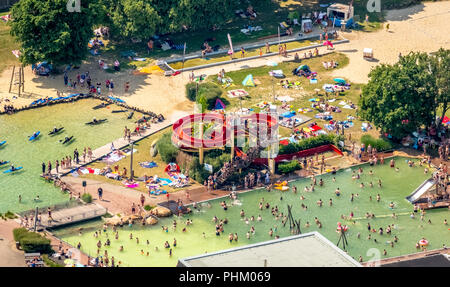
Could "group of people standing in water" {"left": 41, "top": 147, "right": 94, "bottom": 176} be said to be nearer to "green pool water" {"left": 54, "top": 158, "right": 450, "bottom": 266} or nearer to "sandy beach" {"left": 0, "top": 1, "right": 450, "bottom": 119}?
"green pool water" {"left": 54, "top": 158, "right": 450, "bottom": 266}

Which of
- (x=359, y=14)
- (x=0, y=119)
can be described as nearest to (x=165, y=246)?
(x=0, y=119)

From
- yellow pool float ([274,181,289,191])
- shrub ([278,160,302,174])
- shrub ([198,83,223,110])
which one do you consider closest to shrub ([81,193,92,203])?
yellow pool float ([274,181,289,191])

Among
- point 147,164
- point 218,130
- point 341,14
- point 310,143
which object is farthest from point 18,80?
point 341,14

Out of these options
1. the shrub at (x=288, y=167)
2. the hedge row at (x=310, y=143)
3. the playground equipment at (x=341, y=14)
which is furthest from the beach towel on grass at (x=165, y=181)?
the playground equipment at (x=341, y=14)

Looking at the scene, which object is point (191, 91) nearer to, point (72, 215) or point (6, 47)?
point (6, 47)

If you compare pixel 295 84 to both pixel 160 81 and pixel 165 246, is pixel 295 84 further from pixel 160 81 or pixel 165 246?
pixel 165 246
